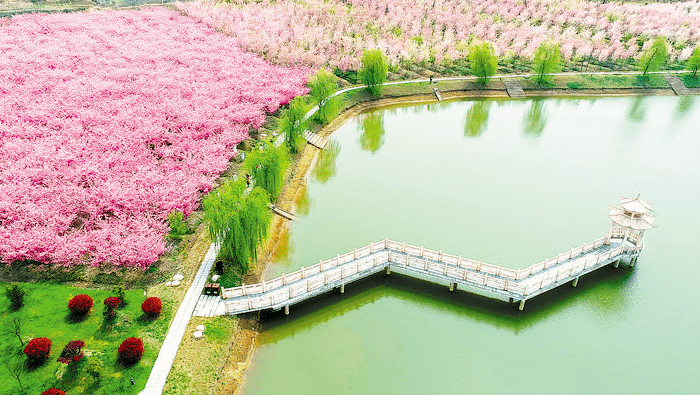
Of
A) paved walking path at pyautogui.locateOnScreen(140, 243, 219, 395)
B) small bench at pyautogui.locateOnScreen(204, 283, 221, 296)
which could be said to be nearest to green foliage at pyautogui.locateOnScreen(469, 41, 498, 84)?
paved walking path at pyautogui.locateOnScreen(140, 243, 219, 395)

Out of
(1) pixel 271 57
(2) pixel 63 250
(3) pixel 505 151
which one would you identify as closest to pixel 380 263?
(2) pixel 63 250

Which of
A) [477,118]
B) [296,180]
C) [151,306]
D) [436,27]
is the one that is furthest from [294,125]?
[436,27]

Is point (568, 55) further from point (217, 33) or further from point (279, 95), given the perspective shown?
point (217, 33)

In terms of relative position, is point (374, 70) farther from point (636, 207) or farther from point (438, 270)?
point (636, 207)

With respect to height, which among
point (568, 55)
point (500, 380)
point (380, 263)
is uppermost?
point (568, 55)

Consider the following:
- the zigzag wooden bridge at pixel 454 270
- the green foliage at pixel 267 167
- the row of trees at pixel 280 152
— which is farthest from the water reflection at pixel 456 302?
the green foliage at pixel 267 167

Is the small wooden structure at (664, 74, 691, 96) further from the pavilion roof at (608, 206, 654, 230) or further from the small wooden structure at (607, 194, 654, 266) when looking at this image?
the pavilion roof at (608, 206, 654, 230)
